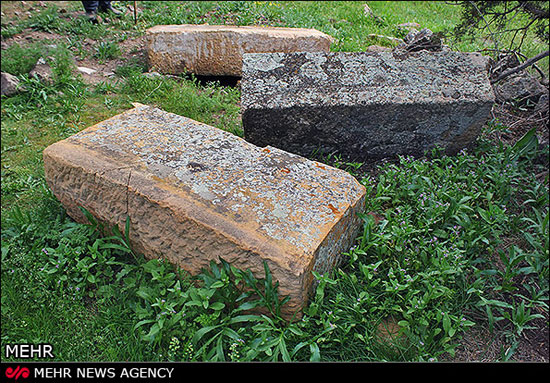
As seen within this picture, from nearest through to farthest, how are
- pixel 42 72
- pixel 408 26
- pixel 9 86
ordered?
pixel 9 86 < pixel 42 72 < pixel 408 26

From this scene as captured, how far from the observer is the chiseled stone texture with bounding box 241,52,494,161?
3193 millimetres

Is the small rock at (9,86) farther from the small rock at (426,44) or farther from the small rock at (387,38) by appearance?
the small rock at (387,38)

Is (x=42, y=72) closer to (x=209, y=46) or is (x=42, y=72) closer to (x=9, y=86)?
(x=9, y=86)

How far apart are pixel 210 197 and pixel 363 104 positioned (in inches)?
58.6

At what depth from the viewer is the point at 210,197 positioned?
233 centimetres

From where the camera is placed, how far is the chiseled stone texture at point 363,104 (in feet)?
10.5

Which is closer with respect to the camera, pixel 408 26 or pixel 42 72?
pixel 42 72

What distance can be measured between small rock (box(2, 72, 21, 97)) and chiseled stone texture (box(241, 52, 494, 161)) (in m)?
2.45

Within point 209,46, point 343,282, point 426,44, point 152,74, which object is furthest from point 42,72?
point 426,44

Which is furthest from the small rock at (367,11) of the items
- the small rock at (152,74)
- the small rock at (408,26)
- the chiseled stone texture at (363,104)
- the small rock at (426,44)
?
the chiseled stone texture at (363,104)
